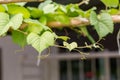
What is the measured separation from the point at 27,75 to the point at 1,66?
0.61 meters

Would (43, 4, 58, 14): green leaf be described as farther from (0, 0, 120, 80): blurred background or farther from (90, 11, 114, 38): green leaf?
(0, 0, 120, 80): blurred background

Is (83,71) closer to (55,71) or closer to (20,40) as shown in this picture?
(55,71)

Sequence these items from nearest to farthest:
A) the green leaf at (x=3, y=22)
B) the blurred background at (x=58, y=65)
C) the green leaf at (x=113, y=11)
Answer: the green leaf at (x=3, y=22) → the green leaf at (x=113, y=11) → the blurred background at (x=58, y=65)

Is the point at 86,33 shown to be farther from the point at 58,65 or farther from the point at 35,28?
the point at 58,65

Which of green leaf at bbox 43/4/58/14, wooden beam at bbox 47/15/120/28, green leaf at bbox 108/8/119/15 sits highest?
green leaf at bbox 43/4/58/14

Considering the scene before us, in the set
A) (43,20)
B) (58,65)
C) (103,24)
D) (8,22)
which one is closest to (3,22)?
(8,22)

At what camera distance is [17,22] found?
82 cm

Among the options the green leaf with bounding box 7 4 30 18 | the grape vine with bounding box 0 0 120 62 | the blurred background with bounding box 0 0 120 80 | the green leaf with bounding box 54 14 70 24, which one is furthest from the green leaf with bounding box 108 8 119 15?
the blurred background with bounding box 0 0 120 80

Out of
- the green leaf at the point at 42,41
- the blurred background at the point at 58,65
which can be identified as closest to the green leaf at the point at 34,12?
the green leaf at the point at 42,41

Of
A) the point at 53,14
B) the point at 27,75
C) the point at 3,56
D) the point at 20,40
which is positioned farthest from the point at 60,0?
the point at 27,75

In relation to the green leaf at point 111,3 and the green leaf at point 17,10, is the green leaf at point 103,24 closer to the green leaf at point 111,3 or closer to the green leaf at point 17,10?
the green leaf at point 111,3

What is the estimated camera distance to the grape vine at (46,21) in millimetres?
820

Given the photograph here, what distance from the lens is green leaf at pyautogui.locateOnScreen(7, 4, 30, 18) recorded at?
866mm

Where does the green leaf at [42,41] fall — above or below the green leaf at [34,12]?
below
